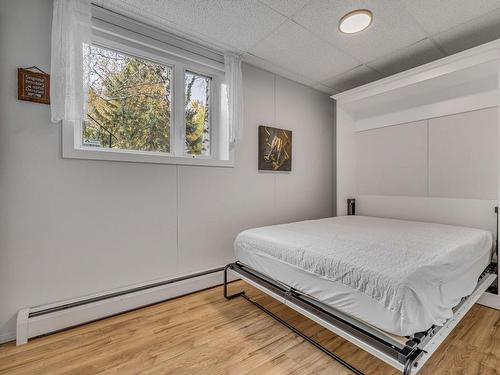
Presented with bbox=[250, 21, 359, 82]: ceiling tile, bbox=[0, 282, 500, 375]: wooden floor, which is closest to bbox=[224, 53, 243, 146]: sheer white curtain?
bbox=[250, 21, 359, 82]: ceiling tile

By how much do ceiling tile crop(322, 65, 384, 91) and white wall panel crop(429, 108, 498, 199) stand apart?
0.94m

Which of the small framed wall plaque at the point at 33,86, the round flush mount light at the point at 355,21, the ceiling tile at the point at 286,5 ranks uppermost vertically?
the ceiling tile at the point at 286,5

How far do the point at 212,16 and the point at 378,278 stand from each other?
7.53ft

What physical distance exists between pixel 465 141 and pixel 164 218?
320cm

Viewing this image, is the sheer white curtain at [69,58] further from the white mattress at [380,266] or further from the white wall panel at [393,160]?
the white wall panel at [393,160]

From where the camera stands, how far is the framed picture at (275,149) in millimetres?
3037

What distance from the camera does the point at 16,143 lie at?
5.67ft

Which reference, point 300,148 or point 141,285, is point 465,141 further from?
point 141,285

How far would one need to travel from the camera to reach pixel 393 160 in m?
3.22

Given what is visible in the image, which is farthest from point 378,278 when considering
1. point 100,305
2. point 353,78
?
point 353,78

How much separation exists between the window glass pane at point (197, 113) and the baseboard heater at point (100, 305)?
52.0 inches

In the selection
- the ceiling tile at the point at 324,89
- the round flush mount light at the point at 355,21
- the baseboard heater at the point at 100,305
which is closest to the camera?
the baseboard heater at the point at 100,305

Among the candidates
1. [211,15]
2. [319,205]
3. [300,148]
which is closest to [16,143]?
[211,15]

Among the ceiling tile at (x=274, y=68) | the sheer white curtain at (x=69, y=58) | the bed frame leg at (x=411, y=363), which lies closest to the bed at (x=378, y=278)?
the bed frame leg at (x=411, y=363)
